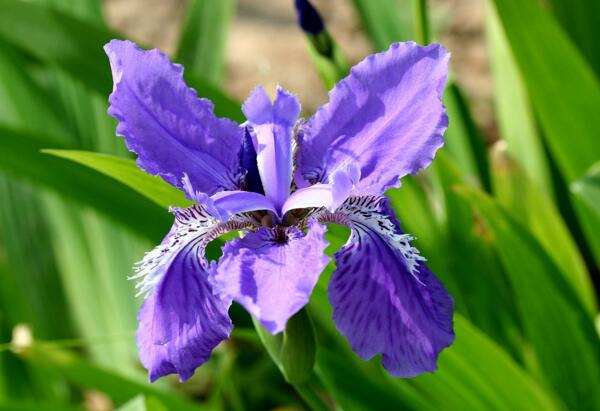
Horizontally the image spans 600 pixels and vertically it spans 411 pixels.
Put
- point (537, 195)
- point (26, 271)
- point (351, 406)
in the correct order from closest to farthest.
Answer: point (351, 406) < point (537, 195) < point (26, 271)

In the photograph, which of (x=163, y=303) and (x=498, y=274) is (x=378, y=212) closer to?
(x=163, y=303)

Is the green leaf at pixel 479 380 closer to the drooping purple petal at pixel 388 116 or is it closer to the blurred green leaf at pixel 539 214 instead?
the blurred green leaf at pixel 539 214

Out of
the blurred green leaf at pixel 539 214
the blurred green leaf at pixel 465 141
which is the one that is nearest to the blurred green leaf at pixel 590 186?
the blurred green leaf at pixel 539 214

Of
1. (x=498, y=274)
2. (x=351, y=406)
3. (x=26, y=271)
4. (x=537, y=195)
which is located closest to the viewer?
(x=351, y=406)

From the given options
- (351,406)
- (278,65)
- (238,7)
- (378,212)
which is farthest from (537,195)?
(238,7)

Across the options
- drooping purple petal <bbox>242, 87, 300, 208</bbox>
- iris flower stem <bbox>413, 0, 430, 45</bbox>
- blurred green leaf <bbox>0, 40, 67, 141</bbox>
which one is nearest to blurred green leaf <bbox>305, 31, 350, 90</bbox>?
iris flower stem <bbox>413, 0, 430, 45</bbox>
